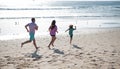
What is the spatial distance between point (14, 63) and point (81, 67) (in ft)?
7.48

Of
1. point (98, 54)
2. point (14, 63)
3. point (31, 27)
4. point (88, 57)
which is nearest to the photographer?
point (14, 63)

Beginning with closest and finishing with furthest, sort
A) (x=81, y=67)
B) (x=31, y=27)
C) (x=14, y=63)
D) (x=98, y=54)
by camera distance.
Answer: (x=81, y=67)
(x=14, y=63)
(x=98, y=54)
(x=31, y=27)

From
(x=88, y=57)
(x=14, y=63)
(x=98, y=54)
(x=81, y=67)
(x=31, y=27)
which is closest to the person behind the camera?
(x=81, y=67)

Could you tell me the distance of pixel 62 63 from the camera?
352 inches

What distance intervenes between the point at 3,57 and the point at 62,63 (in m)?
2.51

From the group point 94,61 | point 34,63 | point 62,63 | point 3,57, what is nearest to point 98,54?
point 94,61

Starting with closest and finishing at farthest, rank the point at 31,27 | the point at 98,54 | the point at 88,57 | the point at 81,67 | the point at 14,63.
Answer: the point at 81,67 → the point at 14,63 → the point at 88,57 → the point at 98,54 → the point at 31,27

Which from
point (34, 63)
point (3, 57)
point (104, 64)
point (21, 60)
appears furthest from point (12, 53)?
point (104, 64)

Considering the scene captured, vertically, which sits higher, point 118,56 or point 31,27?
point 31,27

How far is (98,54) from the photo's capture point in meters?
10.7

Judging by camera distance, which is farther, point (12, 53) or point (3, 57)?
point (12, 53)

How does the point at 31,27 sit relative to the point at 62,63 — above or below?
above

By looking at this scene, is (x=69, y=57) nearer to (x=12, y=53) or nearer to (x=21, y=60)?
(x=21, y=60)

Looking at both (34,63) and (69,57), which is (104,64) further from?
(34,63)
